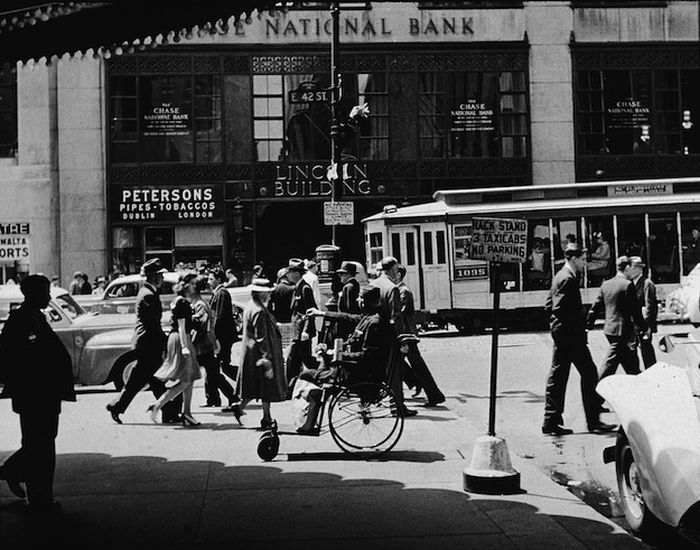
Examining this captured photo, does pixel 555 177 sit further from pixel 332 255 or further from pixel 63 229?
pixel 63 229

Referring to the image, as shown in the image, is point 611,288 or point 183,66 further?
point 183,66

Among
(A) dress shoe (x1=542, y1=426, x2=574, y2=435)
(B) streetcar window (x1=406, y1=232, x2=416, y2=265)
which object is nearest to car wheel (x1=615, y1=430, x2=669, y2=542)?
(A) dress shoe (x1=542, y1=426, x2=574, y2=435)

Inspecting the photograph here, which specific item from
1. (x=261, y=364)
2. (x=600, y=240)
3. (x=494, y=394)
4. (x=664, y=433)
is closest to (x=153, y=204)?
(x=600, y=240)

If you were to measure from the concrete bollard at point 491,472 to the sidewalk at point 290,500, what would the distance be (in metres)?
0.08

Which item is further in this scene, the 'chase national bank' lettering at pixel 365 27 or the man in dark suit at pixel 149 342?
the 'chase national bank' lettering at pixel 365 27

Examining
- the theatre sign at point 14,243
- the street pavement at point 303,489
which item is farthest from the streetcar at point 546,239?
the street pavement at point 303,489

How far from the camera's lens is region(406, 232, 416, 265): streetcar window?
74.1 ft

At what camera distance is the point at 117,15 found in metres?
7.32

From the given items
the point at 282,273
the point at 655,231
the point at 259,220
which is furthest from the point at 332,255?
the point at 259,220

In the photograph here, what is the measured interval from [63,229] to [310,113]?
841cm

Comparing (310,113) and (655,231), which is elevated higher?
(310,113)

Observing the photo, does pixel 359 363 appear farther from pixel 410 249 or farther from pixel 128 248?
pixel 128 248

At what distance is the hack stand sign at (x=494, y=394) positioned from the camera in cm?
746

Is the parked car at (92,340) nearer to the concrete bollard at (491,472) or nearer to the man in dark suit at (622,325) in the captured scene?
the man in dark suit at (622,325)
